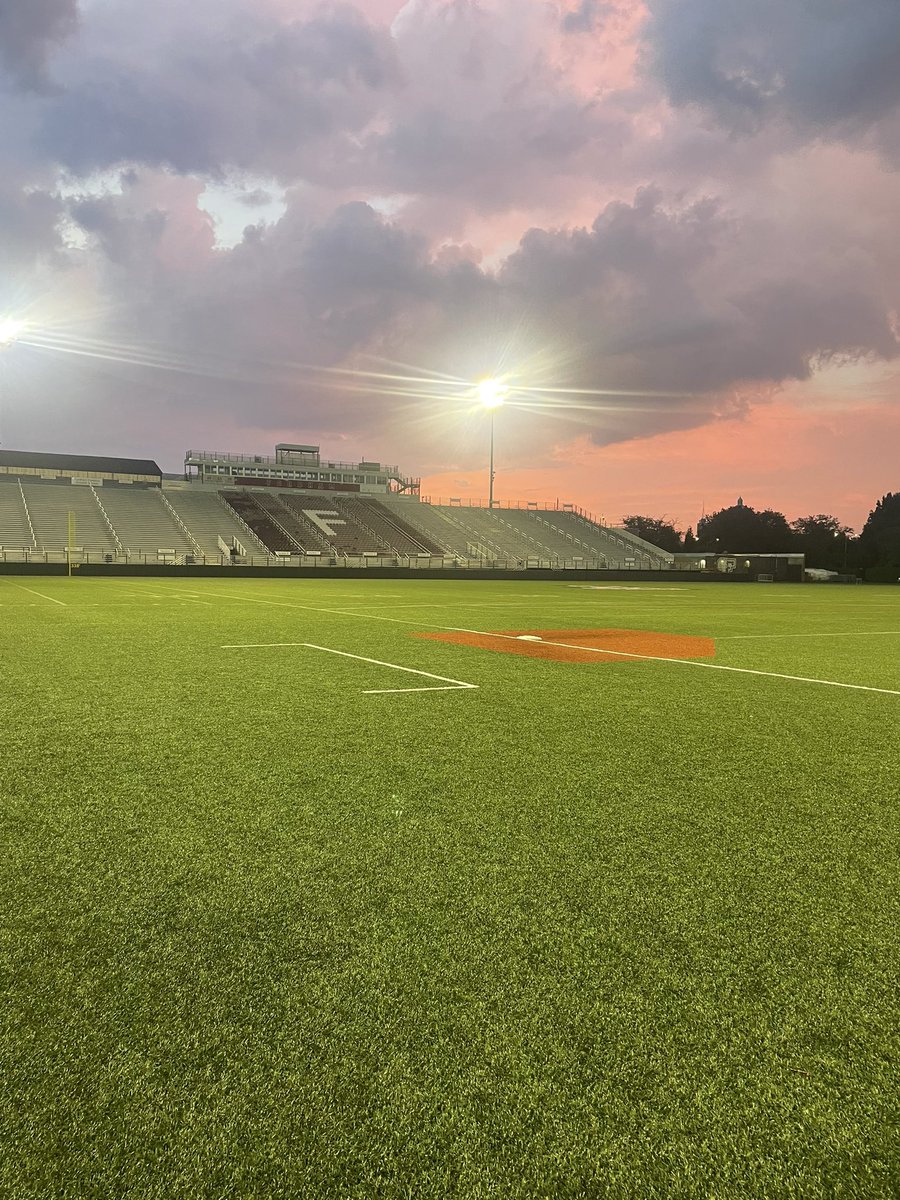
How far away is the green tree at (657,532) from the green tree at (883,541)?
25268 mm

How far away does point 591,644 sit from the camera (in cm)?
929

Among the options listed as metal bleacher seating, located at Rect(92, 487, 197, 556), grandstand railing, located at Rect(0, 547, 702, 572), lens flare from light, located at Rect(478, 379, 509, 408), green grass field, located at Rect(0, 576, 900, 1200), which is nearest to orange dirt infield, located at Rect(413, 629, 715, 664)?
green grass field, located at Rect(0, 576, 900, 1200)

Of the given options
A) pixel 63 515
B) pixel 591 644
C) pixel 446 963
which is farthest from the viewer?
pixel 63 515

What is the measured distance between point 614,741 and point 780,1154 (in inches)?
116

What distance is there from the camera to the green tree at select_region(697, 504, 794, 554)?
96838mm

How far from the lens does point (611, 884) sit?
2254 mm

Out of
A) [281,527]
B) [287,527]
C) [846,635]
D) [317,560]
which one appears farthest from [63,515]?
[846,635]

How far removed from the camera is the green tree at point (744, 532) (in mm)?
96838

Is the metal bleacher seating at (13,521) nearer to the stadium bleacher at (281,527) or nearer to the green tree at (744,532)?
the stadium bleacher at (281,527)

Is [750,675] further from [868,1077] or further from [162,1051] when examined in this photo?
[162,1051]

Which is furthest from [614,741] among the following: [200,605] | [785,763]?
[200,605]

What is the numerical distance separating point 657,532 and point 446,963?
122105 millimetres

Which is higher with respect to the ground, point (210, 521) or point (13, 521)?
point (210, 521)

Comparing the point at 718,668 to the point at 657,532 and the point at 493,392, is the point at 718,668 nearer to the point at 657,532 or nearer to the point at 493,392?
the point at 493,392
